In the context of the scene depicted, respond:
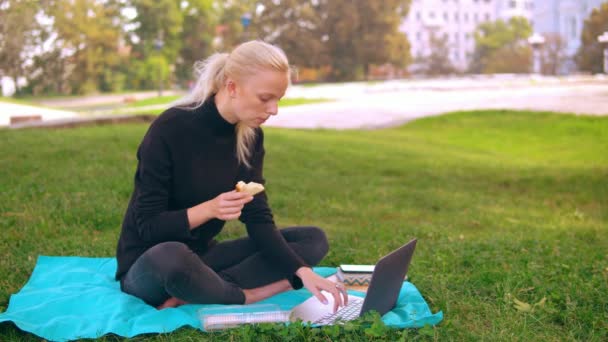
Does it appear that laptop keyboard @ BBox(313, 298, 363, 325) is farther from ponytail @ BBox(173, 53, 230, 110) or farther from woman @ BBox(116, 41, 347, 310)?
ponytail @ BBox(173, 53, 230, 110)

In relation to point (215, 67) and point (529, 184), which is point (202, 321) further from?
point (529, 184)

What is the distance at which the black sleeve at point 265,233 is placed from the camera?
3.14 meters

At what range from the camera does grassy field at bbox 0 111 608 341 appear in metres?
3.23

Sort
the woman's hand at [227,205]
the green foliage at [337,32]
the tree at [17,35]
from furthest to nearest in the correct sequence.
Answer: the green foliage at [337,32] < the tree at [17,35] < the woman's hand at [227,205]

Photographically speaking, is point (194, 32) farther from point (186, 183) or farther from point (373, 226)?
point (186, 183)

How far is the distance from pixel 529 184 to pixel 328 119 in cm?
1085

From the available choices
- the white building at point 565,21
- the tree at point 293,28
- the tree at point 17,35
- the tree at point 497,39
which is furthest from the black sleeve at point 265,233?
the tree at point 497,39

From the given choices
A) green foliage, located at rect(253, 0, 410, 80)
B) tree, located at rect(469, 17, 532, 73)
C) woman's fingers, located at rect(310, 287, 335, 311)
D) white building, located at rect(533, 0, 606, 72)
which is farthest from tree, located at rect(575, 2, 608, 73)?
tree, located at rect(469, 17, 532, 73)

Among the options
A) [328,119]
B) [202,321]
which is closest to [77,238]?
[202,321]

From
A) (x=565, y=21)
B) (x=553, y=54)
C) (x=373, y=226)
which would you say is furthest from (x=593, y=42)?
(x=373, y=226)

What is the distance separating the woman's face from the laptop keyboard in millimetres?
927

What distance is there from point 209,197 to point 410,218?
10.1 ft

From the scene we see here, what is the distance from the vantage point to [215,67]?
2.94 meters

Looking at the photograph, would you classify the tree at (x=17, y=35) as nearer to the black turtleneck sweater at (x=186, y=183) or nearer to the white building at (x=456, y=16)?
the black turtleneck sweater at (x=186, y=183)
